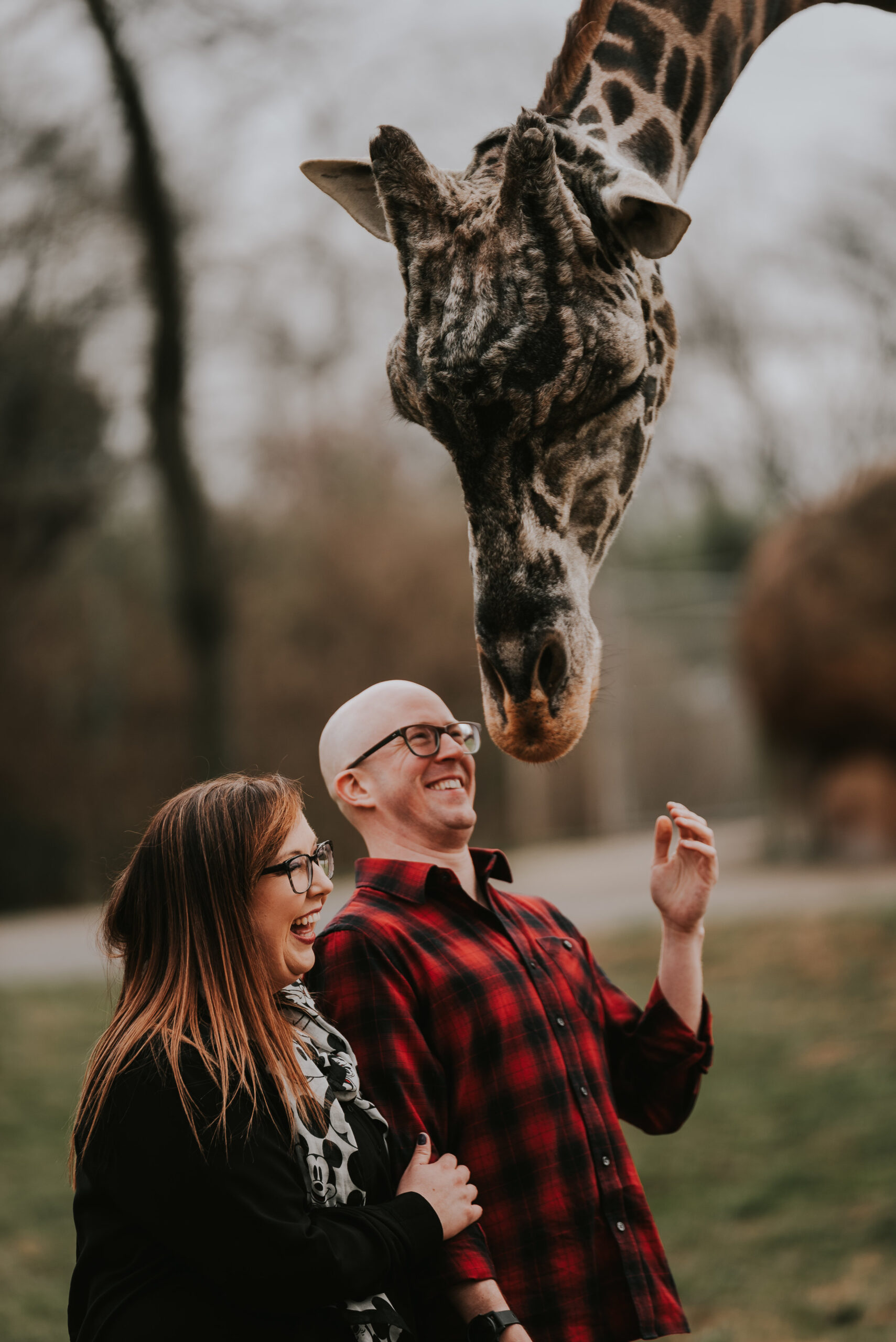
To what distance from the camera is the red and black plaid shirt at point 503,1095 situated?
1.91 m

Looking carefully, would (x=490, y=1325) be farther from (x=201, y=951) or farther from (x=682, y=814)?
(x=682, y=814)

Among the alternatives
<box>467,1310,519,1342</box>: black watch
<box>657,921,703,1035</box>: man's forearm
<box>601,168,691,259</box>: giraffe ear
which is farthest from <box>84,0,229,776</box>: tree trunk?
<box>601,168,691,259</box>: giraffe ear

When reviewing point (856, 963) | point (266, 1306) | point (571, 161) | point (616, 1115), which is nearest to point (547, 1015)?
point (616, 1115)

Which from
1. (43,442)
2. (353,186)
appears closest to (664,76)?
(353,186)

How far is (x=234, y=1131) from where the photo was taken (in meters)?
1.60

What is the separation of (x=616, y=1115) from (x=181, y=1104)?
0.86 meters

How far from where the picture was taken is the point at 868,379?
5906mm

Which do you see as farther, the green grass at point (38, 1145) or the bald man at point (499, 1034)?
the green grass at point (38, 1145)

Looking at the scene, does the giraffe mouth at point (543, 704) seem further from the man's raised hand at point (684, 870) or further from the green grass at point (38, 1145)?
the green grass at point (38, 1145)

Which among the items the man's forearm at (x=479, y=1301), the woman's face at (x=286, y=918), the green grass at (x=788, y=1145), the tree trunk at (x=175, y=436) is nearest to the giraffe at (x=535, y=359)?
the woman's face at (x=286, y=918)

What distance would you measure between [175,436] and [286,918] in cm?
676

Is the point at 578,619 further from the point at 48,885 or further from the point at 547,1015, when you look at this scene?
the point at 48,885

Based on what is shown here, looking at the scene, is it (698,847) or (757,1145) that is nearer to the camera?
(698,847)

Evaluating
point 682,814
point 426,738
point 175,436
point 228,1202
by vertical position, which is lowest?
point 228,1202
